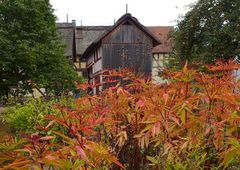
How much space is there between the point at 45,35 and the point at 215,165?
69.0 ft

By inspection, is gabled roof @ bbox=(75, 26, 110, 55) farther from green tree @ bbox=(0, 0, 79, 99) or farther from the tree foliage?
the tree foliage

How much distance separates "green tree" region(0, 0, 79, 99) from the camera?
20094mm

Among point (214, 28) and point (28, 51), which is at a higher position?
point (214, 28)

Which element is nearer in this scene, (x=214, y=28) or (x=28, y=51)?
(x=214, y=28)

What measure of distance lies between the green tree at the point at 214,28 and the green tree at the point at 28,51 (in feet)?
26.1

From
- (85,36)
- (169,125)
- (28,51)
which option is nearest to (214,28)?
(28,51)

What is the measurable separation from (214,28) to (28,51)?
10455mm

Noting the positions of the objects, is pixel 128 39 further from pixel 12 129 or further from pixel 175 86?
pixel 175 86

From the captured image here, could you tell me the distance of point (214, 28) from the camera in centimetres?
1856

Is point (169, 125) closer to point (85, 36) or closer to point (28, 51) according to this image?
point (28, 51)

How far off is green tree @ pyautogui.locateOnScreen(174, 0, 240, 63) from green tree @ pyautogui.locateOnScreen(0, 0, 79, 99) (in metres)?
7.96

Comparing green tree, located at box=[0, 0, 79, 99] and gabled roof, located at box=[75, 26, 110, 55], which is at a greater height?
gabled roof, located at box=[75, 26, 110, 55]

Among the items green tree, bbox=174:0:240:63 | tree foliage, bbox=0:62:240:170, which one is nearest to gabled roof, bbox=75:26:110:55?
green tree, bbox=174:0:240:63

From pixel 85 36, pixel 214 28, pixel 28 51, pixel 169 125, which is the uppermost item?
pixel 85 36
